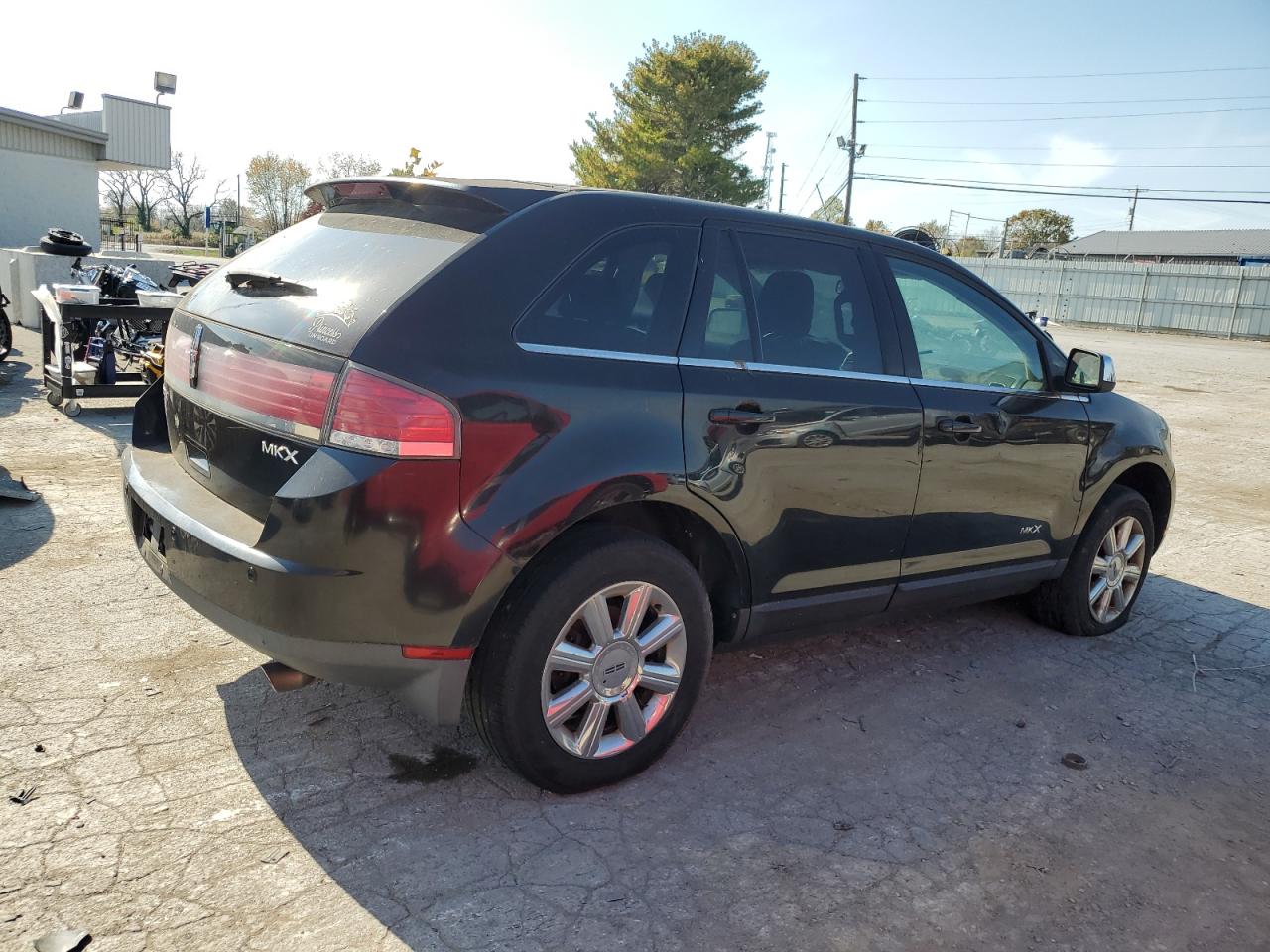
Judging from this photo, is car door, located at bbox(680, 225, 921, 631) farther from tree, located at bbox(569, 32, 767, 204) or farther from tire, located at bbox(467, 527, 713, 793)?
tree, located at bbox(569, 32, 767, 204)

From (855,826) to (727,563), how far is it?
36.4 inches

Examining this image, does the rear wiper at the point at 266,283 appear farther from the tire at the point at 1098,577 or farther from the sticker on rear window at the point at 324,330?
the tire at the point at 1098,577

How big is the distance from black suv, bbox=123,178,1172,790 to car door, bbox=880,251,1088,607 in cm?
2

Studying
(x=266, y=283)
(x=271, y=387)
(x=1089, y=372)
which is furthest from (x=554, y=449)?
(x=1089, y=372)

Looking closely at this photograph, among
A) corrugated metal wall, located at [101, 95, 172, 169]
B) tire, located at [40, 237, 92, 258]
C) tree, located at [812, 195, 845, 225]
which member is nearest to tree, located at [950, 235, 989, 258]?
tree, located at [812, 195, 845, 225]

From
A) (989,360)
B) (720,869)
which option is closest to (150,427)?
(720,869)

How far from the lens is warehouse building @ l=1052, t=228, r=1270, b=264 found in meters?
71.5

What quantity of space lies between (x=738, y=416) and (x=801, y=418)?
289 mm

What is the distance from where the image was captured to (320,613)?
2.64 m

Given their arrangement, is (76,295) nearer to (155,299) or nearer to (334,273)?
(155,299)

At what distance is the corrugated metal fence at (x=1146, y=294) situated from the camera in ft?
128

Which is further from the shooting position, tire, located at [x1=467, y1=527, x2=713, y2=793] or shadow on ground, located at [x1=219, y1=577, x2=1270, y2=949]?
tire, located at [x1=467, y1=527, x2=713, y2=793]

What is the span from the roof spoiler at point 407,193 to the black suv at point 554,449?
10 mm

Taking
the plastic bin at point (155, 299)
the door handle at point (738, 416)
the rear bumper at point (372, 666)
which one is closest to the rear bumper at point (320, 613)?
the rear bumper at point (372, 666)
